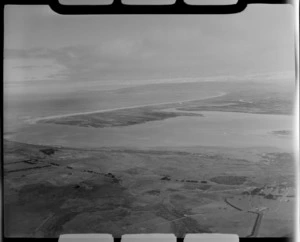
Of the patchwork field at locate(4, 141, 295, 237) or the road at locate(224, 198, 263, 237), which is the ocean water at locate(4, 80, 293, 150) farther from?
the road at locate(224, 198, 263, 237)

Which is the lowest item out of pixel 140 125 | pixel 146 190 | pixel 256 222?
pixel 256 222

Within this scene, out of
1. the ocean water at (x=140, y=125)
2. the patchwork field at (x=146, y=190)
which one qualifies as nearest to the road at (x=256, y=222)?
the patchwork field at (x=146, y=190)

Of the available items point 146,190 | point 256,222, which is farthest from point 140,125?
point 256,222

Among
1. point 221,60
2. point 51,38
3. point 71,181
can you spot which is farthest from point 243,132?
point 51,38

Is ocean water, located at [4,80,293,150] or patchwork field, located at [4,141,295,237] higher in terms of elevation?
ocean water, located at [4,80,293,150]

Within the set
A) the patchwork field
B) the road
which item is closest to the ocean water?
the patchwork field

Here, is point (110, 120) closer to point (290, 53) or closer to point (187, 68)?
point (187, 68)

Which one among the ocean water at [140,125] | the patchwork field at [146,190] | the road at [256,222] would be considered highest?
the ocean water at [140,125]

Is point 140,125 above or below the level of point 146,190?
above

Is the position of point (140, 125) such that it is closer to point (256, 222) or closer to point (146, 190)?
point (146, 190)

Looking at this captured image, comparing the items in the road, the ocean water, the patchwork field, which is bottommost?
the road

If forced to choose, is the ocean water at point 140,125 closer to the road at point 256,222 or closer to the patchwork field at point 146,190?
the patchwork field at point 146,190
